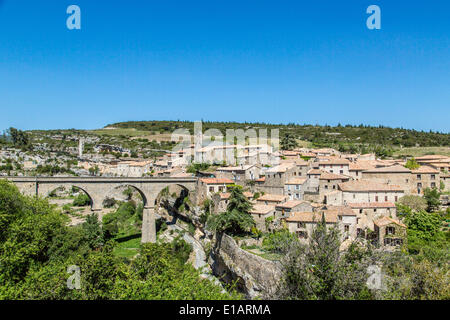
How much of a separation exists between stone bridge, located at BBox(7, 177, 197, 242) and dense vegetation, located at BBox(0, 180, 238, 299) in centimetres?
742

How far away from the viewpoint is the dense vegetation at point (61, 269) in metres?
13.2

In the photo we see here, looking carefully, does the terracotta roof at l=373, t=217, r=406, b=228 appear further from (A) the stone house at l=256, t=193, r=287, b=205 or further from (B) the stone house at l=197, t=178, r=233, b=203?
(B) the stone house at l=197, t=178, r=233, b=203

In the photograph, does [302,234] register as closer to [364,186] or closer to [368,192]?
[368,192]

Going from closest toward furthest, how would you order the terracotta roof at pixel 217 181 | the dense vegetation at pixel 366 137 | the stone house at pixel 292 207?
1. the stone house at pixel 292 207
2. the terracotta roof at pixel 217 181
3. the dense vegetation at pixel 366 137

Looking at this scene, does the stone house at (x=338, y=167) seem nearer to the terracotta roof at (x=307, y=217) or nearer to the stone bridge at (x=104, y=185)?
the terracotta roof at (x=307, y=217)

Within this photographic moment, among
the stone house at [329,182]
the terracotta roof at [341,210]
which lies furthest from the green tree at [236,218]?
the stone house at [329,182]

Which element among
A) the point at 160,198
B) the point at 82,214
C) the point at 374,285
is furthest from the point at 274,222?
the point at 82,214

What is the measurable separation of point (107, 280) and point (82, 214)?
48.3 meters

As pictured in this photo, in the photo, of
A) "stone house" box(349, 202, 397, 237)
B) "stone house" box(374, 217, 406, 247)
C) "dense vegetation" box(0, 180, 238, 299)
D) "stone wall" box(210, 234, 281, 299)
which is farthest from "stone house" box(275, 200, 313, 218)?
"dense vegetation" box(0, 180, 238, 299)

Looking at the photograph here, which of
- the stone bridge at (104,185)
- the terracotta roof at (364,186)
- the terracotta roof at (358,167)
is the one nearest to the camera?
the terracotta roof at (364,186)

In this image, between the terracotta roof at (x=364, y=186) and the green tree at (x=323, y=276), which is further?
the terracotta roof at (x=364, y=186)

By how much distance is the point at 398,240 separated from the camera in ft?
79.9

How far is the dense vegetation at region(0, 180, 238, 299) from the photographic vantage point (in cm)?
1322

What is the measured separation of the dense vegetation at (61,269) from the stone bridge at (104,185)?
7.42 metres
